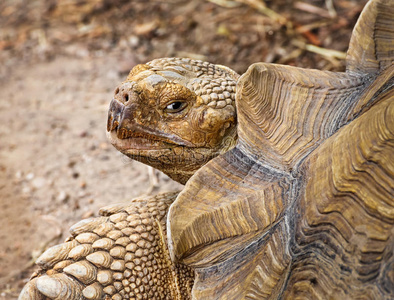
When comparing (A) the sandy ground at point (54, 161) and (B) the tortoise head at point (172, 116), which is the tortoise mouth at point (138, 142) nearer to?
(B) the tortoise head at point (172, 116)

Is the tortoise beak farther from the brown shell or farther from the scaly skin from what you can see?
the brown shell

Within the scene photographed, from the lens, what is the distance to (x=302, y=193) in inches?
51.5

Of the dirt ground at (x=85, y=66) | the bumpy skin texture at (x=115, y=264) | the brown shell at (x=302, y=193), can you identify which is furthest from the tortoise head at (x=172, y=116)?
the dirt ground at (x=85, y=66)

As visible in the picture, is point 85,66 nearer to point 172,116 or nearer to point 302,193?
point 172,116

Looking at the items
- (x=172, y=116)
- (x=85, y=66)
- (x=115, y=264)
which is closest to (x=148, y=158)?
(x=172, y=116)

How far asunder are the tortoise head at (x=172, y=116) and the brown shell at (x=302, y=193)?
0.13 meters

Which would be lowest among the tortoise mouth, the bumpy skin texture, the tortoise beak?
the bumpy skin texture

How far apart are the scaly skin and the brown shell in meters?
0.15

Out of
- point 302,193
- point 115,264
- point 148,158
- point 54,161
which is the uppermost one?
point 302,193

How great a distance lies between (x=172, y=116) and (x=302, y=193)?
0.51 metres

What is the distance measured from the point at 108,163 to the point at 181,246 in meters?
1.70

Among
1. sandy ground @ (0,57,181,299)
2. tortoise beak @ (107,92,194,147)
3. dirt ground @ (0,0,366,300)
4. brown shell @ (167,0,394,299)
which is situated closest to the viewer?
brown shell @ (167,0,394,299)

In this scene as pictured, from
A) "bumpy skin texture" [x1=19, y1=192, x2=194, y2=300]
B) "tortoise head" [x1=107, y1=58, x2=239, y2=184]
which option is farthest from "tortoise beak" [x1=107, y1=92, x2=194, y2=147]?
"bumpy skin texture" [x1=19, y1=192, x2=194, y2=300]

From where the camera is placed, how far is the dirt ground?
2701mm
